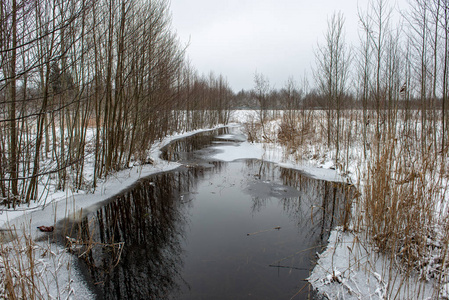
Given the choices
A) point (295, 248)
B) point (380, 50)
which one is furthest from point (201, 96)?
point (295, 248)

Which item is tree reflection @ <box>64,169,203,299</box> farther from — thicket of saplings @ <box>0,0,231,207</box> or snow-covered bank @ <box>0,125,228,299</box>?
thicket of saplings @ <box>0,0,231,207</box>

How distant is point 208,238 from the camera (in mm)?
4281

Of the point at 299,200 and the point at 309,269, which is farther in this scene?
the point at 299,200

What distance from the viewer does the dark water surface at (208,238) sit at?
306 centimetres

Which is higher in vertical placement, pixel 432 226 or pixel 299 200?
pixel 432 226

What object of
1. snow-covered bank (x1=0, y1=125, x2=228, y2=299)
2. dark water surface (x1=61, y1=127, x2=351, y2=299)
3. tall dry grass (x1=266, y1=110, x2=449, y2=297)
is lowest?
dark water surface (x1=61, y1=127, x2=351, y2=299)

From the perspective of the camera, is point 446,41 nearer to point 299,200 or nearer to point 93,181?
point 299,200

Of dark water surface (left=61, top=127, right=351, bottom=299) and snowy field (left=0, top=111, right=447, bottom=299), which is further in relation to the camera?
dark water surface (left=61, top=127, right=351, bottom=299)

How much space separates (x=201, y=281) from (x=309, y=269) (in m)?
1.39

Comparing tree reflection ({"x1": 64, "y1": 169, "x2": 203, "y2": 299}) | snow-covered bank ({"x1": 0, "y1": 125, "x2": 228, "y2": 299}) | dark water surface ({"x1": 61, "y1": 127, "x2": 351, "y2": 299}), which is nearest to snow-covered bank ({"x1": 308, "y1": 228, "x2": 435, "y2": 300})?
dark water surface ({"x1": 61, "y1": 127, "x2": 351, "y2": 299})

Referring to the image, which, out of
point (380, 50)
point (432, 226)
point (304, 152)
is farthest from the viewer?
point (304, 152)

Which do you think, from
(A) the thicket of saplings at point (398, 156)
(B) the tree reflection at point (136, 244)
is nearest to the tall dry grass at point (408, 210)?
(A) the thicket of saplings at point (398, 156)

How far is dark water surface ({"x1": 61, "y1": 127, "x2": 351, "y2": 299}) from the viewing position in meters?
3.06

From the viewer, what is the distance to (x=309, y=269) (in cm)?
340
